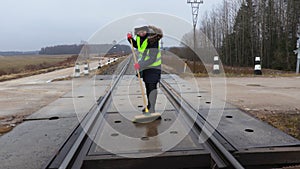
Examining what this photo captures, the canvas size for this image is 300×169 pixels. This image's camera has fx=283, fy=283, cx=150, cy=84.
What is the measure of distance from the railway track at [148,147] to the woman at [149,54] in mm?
689

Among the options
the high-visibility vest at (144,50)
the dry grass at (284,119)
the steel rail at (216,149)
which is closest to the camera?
the steel rail at (216,149)

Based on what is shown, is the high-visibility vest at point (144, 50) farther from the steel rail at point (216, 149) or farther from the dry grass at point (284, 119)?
the dry grass at point (284, 119)

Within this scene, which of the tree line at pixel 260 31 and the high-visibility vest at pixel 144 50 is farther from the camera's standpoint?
the tree line at pixel 260 31

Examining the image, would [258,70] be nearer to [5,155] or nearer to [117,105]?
[117,105]

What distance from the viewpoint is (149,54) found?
473cm

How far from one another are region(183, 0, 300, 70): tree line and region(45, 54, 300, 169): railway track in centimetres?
3035

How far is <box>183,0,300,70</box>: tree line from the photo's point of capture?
1491 inches

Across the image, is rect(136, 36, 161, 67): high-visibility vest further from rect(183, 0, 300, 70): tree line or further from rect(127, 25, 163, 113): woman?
rect(183, 0, 300, 70): tree line

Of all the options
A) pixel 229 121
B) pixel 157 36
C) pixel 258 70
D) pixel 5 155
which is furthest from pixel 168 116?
pixel 258 70

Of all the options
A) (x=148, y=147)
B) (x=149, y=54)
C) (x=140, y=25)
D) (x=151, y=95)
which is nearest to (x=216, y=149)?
(x=148, y=147)

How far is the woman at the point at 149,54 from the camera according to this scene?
15.1 feet

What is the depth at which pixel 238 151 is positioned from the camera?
10.6 feet

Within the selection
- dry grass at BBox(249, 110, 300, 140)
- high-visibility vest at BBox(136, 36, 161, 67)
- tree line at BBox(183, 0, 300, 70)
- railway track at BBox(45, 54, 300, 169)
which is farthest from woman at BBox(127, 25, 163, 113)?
tree line at BBox(183, 0, 300, 70)

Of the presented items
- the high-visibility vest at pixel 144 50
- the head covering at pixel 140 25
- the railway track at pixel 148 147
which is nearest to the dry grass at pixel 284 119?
the railway track at pixel 148 147
